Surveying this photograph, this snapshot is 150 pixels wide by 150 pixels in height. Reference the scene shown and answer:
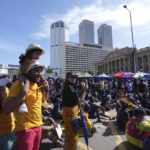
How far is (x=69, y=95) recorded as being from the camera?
509 cm

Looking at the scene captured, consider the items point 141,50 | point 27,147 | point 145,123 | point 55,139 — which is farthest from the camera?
point 141,50

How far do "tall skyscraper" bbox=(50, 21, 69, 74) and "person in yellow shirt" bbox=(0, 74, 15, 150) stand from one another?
141836 millimetres

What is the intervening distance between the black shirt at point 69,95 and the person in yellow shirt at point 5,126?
159 cm

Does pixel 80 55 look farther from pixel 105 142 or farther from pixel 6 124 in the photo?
pixel 6 124

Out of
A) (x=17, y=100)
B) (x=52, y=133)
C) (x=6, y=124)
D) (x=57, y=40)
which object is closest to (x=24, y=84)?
(x=17, y=100)

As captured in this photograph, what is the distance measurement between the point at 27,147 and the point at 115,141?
4.55 m

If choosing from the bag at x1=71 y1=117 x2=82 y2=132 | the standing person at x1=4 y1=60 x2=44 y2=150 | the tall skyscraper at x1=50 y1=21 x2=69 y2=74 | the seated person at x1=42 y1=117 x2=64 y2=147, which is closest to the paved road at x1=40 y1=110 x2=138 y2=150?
the seated person at x1=42 y1=117 x2=64 y2=147

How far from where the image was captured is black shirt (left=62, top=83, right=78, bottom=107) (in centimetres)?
507

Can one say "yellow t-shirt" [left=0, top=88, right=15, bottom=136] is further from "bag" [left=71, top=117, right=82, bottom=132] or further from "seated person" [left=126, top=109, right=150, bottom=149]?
"seated person" [left=126, top=109, right=150, bottom=149]

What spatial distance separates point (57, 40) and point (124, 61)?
69.5 m

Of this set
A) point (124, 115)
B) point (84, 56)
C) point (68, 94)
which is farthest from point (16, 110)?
point (84, 56)

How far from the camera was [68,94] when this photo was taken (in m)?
5.09

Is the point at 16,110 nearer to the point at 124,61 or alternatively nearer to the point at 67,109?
the point at 67,109

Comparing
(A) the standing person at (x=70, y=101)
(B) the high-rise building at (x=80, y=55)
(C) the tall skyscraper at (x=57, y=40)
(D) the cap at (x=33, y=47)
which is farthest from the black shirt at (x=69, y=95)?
(C) the tall skyscraper at (x=57, y=40)
